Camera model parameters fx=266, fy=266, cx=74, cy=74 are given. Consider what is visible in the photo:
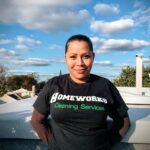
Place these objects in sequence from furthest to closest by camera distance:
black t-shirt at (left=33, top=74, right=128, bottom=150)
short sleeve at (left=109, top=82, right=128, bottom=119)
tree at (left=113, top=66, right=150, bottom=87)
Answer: tree at (left=113, top=66, right=150, bottom=87) < short sleeve at (left=109, top=82, right=128, bottom=119) < black t-shirt at (left=33, top=74, right=128, bottom=150)

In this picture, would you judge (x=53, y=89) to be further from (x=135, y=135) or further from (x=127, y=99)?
(x=127, y=99)

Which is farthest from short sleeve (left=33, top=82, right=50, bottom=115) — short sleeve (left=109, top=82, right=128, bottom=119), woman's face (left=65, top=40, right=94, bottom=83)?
short sleeve (left=109, top=82, right=128, bottom=119)

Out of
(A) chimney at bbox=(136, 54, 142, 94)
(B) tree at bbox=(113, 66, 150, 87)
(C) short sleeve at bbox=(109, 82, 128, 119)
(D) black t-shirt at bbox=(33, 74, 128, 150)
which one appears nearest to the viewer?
(D) black t-shirt at bbox=(33, 74, 128, 150)

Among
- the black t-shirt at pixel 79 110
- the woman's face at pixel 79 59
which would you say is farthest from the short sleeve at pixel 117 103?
the woman's face at pixel 79 59

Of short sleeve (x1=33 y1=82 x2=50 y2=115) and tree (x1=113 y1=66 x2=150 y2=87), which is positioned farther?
tree (x1=113 y1=66 x2=150 y2=87)

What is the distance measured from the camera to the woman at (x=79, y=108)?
5.87 feet

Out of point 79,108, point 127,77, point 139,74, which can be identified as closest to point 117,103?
point 79,108

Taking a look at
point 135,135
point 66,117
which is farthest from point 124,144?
point 66,117

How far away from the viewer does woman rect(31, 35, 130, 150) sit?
1790mm

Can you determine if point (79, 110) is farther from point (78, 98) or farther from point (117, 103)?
point (117, 103)

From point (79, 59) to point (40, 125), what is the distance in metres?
0.56

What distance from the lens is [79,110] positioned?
180 cm

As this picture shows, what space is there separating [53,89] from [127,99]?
8.14 feet

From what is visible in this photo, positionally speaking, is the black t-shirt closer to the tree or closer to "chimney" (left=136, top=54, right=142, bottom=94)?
"chimney" (left=136, top=54, right=142, bottom=94)
